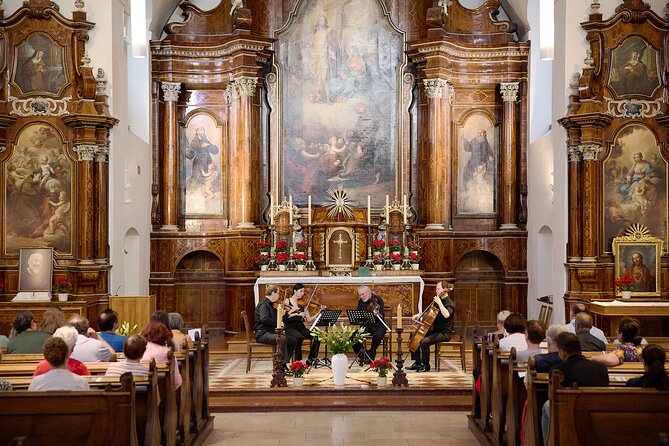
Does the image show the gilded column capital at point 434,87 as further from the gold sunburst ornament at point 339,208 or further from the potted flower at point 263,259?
the potted flower at point 263,259

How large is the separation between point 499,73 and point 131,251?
28.3 ft

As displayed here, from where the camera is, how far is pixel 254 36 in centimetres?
1980

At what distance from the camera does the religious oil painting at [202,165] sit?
20.5 metres

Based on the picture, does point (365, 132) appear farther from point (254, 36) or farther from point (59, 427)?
point (59, 427)

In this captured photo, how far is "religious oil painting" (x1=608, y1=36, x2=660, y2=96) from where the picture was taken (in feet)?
53.2

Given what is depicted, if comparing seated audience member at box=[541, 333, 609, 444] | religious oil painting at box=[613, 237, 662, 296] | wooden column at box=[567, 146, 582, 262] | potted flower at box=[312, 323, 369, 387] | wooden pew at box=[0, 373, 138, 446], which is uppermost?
wooden column at box=[567, 146, 582, 262]

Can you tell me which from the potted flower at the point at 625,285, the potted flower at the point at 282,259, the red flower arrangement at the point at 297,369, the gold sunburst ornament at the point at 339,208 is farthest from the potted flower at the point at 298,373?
the gold sunburst ornament at the point at 339,208

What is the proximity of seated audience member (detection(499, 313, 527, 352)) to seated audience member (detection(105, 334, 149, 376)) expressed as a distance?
154 inches

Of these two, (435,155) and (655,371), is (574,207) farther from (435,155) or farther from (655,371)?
(655,371)

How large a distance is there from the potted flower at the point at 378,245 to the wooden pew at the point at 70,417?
12.4m

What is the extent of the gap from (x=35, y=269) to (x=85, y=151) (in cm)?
215

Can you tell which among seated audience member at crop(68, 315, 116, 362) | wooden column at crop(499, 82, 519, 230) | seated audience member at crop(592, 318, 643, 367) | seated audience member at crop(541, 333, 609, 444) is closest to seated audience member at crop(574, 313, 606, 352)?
seated audience member at crop(592, 318, 643, 367)

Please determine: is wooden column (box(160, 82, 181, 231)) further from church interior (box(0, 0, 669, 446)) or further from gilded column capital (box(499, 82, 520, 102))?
gilded column capital (box(499, 82, 520, 102))

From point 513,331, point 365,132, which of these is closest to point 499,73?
point 365,132
